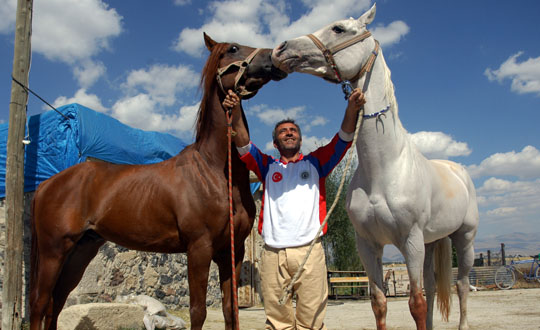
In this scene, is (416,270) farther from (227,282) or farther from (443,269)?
(443,269)

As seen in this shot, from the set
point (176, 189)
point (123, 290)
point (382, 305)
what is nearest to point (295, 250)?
point (382, 305)

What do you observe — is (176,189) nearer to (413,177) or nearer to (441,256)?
(413,177)

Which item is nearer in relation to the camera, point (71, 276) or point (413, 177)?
point (413, 177)

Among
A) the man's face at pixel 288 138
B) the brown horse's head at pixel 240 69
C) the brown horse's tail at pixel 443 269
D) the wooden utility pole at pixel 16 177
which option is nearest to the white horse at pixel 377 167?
the brown horse's head at pixel 240 69

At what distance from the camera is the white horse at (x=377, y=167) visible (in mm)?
2766

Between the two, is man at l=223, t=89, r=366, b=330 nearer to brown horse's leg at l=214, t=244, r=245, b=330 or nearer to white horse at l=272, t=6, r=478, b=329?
white horse at l=272, t=6, r=478, b=329

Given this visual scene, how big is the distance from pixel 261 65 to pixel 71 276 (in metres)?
2.71

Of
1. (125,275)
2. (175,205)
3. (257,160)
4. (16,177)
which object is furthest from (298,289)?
(125,275)

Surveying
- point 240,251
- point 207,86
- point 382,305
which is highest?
point 207,86

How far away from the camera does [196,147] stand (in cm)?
336

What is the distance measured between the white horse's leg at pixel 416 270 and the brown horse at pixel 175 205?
117 centimetres

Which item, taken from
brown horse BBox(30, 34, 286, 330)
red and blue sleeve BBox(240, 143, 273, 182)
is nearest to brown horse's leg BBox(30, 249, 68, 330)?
brown horse BBox(30, 34, 286, 330)

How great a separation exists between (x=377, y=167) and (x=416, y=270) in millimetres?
757

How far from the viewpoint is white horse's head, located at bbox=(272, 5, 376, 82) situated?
2.75 m
